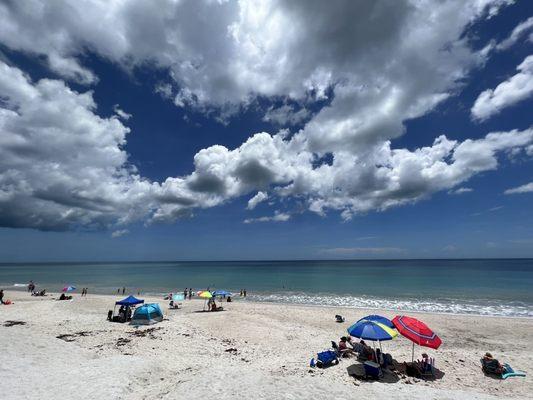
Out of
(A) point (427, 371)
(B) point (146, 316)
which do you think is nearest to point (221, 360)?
(A) point (427, 371)

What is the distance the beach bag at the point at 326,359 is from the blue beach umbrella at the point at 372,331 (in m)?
1.48

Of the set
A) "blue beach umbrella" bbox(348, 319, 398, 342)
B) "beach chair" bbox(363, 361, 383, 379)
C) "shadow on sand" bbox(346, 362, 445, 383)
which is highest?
"blue beach umbrella" bbox(348, 319, 398, 342)

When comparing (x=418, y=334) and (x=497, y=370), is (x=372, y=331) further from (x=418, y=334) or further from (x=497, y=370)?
(x=497, y=370)

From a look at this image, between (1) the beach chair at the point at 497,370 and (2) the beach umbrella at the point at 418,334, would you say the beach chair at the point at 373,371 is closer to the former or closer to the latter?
(2) the beach umbrella at the point at 418,334

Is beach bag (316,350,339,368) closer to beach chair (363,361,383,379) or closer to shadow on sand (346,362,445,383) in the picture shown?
shadow on sand (346,362,445,383)

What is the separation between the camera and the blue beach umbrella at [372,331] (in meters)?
11.8

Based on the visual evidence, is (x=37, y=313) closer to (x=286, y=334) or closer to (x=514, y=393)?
(x=286, y=334)

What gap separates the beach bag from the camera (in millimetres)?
12461

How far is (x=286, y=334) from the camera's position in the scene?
19.0 meters

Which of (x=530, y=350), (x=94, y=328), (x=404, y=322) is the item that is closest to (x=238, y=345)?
(x=404, y=322)

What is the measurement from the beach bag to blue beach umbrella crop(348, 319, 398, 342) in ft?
4.86

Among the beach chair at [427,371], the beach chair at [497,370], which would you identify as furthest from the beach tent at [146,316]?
the beach chair at [497,370]

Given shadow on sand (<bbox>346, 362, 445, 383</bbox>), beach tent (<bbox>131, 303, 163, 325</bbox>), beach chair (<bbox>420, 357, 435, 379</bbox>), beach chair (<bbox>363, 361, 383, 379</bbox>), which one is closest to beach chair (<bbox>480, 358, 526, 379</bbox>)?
shadow on sand (<bbox>346, 362, 445, 383</bbox>)

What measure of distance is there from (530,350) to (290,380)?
51.9ft
